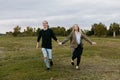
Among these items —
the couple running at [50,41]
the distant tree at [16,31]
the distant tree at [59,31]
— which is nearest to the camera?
the couple running at [50,41]

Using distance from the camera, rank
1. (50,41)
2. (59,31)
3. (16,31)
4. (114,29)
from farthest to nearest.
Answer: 1. (114,29)
2. (59,31)
3. (16,31)
4. (50,41)

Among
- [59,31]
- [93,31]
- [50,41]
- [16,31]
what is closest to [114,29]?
[93,31]

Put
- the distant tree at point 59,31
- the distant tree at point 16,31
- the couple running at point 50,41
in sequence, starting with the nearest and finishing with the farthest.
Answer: the couple running at point 50,41, the distant tree at point 16,31, the distant tree at point 59,31

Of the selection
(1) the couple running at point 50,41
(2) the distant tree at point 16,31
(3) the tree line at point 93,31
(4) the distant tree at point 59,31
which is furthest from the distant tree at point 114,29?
(1) the couple running at point 50,41

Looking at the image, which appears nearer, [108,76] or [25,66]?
[108,76]

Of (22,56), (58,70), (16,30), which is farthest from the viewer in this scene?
(16,30)

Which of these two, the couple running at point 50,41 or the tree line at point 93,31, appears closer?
the couple running at point 50,41

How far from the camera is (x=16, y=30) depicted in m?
68.1

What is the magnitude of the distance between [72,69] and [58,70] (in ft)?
2.45

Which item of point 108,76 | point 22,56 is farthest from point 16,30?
point 108,76

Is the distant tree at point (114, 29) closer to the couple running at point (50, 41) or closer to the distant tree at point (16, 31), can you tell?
the distant tree at point (16, 31)

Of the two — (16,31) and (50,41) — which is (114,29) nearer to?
(16,31)

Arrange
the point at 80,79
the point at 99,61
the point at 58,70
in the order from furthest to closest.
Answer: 1. the point at 99,61
2. the point at 58,70
3. the point at 80,79

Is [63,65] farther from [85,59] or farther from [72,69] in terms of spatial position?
[85,59]
